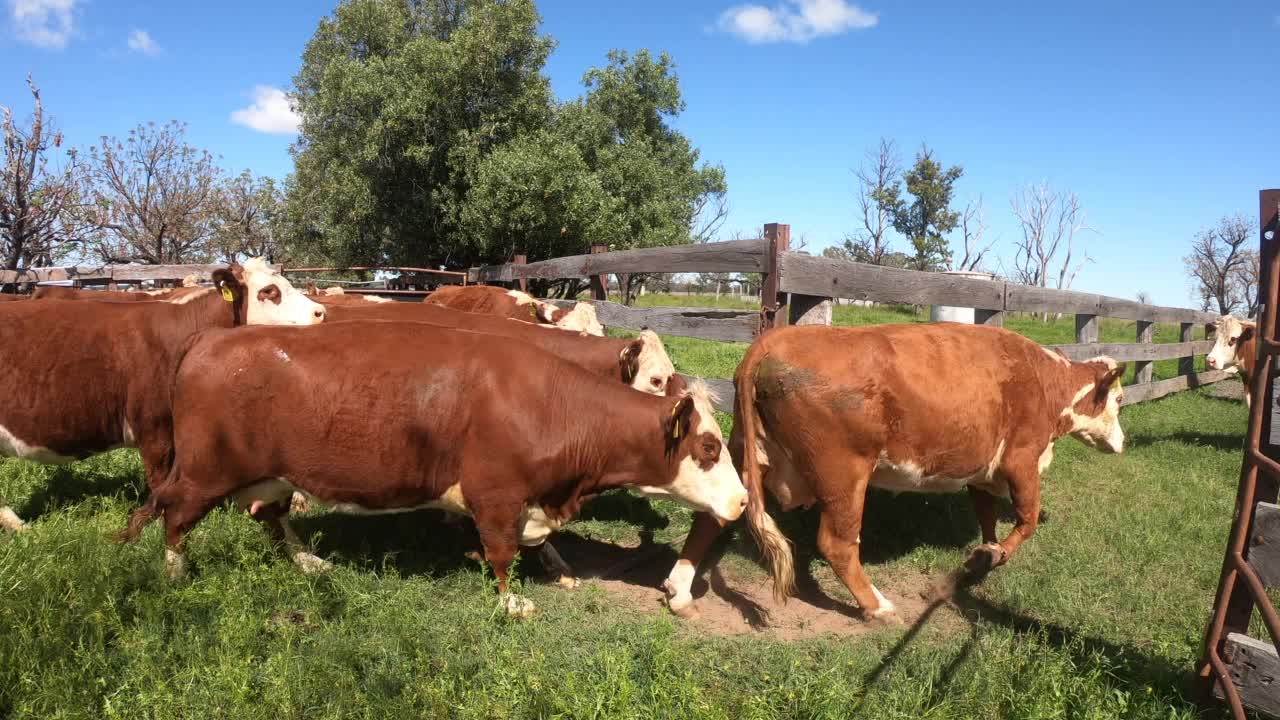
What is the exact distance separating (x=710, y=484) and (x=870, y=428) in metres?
0.97

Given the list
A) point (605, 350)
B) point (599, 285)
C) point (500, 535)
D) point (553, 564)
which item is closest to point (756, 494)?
point (553, 564)

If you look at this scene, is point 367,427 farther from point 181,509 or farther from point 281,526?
point 281,526

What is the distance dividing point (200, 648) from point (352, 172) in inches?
537

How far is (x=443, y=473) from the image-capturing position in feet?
13.6

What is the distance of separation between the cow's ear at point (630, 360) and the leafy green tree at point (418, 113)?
9.49 meters

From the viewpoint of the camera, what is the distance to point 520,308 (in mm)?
8461

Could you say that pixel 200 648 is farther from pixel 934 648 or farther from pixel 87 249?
pixel 87 249

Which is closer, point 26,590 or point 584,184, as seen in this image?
point 26,590

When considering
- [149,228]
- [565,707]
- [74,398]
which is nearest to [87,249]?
[149,228]

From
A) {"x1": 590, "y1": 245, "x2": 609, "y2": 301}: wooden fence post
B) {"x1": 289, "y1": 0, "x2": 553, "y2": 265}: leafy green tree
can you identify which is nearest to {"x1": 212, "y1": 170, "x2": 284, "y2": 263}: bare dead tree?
{"x1": 289, "y1": 0, "x2": 553, "y2": 265}: leafy green tree

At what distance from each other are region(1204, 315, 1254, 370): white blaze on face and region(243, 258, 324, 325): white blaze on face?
11.8 m

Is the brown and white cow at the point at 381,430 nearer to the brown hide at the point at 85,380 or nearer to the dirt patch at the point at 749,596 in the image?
the dirt patch at the point at 749,596

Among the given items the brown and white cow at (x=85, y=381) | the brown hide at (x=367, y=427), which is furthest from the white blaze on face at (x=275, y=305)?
the brown hide at (x=367, y=427)

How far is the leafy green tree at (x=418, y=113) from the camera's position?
14.1 meters
